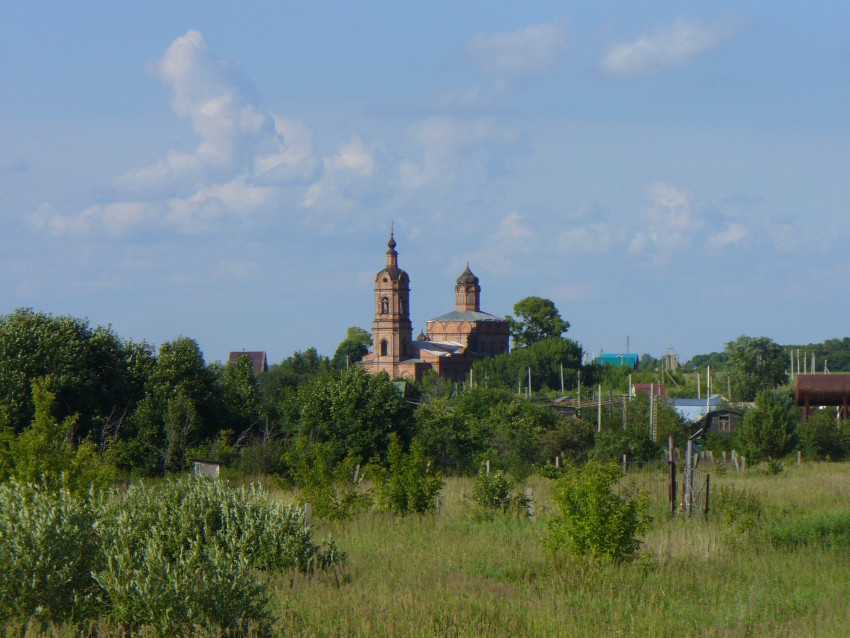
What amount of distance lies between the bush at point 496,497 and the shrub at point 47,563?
10.1 meters

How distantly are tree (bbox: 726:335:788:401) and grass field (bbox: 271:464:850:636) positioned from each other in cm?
6946

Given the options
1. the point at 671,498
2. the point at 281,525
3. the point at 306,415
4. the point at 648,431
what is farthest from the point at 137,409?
the point at 281,525

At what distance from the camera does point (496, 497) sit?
17.6 metres

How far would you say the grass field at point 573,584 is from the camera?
27.9ft

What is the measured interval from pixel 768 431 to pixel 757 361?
48464 millimetres

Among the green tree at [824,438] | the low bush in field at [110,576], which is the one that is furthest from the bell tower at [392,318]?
the low bush in field at [110,576]

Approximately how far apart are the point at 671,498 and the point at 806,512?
243 centimetres

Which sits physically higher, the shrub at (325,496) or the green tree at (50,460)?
the green tree at (50,460)

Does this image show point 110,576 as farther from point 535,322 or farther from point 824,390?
point 535,322

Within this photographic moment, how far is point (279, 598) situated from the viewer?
904cm

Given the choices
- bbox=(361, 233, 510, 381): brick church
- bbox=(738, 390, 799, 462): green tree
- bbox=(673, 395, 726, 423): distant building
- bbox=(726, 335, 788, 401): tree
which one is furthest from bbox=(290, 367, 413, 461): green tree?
bbox=(361, 233, 510, 381): brick church

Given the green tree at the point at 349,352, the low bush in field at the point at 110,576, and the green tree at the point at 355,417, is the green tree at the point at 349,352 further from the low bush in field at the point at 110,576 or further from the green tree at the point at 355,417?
the low bush in field at the point at 110,576

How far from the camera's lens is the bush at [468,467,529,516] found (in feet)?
56.6

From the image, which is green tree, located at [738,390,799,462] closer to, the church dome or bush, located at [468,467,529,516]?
bush, located at [468,467,529,516]
